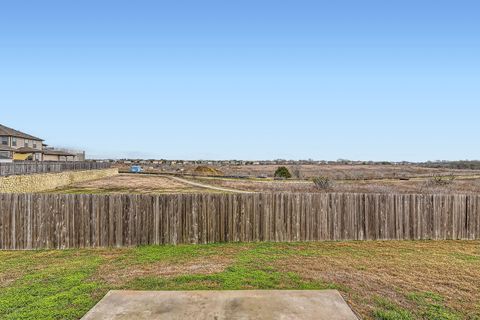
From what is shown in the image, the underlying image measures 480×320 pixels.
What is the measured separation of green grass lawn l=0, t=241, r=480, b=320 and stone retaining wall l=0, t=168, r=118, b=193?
21.1 metres

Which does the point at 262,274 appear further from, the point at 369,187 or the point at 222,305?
the point at 369,187

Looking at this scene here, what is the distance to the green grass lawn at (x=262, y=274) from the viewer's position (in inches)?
279

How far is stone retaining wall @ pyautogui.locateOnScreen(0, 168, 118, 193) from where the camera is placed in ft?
95.8

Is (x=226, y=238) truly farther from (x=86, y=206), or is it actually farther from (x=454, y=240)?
(x=454, y=240)

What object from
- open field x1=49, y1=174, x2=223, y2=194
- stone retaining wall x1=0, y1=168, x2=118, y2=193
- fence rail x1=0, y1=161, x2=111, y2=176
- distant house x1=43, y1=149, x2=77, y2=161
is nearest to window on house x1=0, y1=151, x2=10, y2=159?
fence rail x1=0, y1=161, x2=111, y2=176

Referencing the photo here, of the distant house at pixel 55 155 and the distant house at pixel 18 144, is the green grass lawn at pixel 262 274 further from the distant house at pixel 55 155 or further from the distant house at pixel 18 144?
the distant house at pixel 55 155

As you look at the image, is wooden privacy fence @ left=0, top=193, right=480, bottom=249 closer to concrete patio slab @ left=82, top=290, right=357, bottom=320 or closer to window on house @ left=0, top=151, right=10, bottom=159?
concrete patio slab @ left=82, top=290, right=357, bottom=320

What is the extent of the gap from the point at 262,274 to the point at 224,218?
4.25m

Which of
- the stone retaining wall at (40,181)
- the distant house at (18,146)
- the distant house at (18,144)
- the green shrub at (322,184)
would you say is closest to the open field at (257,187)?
the green shrub at (322,184)

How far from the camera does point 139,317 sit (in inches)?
243

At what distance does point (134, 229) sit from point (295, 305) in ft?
25.1

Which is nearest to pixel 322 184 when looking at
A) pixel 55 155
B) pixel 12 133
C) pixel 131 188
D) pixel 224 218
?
pixel 131 188

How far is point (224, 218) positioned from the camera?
12.8 metres

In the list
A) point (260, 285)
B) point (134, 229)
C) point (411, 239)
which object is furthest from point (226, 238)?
point (411, 239)
